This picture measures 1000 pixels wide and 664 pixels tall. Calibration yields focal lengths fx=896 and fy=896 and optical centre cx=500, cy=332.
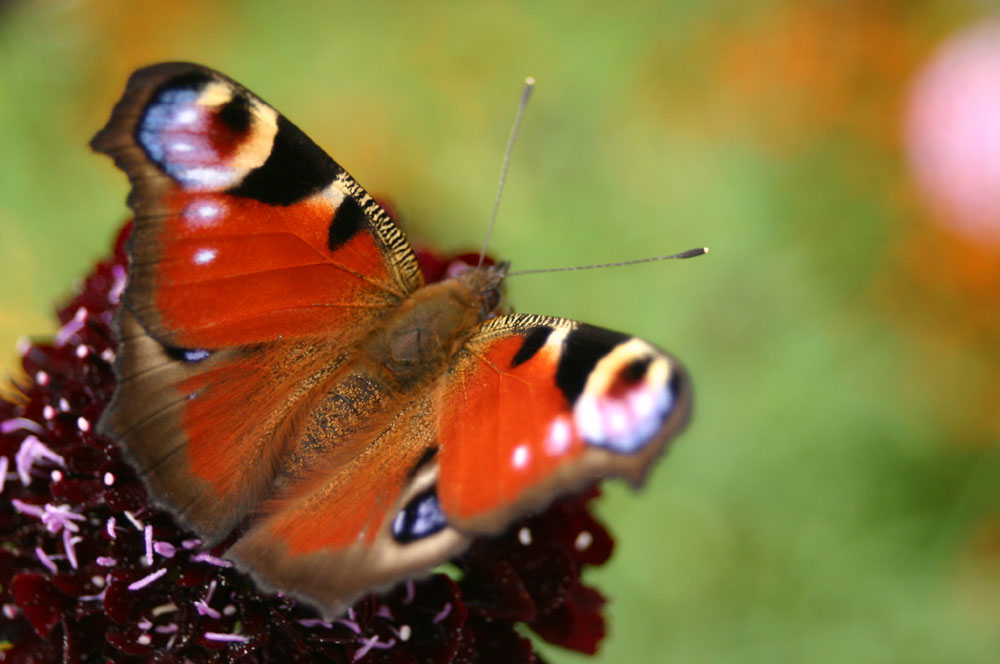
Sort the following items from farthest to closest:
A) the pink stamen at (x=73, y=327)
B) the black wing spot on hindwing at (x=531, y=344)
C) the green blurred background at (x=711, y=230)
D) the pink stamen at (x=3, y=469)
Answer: the green blurred background at (x=711, y=230), the pink stamen at (x=73, y=327), the pink stamen at (x=3, y=469), the black wing spot on hindwing at (x=531, y=344)

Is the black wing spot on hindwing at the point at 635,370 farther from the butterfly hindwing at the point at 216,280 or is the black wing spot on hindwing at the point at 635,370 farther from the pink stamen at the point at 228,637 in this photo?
the pink stamen at the point at 228,637

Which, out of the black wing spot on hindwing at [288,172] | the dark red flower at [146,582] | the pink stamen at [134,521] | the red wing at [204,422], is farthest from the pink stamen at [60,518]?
the black wing spot on hindwing at [288,172]

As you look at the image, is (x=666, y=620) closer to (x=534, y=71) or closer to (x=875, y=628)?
(x=875, y=628)

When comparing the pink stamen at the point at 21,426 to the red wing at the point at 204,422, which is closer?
the red wing at the point at 204,422

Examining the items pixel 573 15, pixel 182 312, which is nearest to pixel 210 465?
pixel 182 312

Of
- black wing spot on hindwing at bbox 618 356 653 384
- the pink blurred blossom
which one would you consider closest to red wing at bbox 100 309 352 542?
black wing spot on hindwing at bbox 618 356 653 384

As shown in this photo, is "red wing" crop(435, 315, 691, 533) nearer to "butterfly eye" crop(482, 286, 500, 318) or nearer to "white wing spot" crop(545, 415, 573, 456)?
"white wing spot" crop(545, 415, 573, 456)

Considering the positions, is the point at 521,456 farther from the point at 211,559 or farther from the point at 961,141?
the point at 961,141
